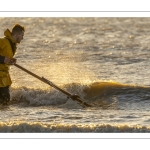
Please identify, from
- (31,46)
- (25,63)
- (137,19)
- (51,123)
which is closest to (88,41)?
(31,46)

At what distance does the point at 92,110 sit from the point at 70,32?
47.0ft

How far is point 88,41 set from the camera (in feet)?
77.4

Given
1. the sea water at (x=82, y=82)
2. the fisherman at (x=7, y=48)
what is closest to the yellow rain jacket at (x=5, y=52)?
the fisherman at (x=7, y=48)

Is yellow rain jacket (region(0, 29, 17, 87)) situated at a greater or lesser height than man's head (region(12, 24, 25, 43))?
lesser

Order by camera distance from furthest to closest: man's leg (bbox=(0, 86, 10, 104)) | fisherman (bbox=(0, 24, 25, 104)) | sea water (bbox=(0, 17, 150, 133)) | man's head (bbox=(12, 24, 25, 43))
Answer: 1. man's leg (bbox=(0, 86, 10, 104))
2. man's head (bbox=(12, 24, 25, 43))
3. fisherman (bbox=(0, 24, 25, 104))
4. sea water (bbox=(0, 17, 150, 133))

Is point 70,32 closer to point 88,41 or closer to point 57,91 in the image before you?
point 88,41

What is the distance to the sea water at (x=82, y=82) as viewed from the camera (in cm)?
1122

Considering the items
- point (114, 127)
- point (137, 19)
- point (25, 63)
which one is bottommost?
point (114, 127)

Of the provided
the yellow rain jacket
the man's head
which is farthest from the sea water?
the man's head

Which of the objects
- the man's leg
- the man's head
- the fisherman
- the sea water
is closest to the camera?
the sea water

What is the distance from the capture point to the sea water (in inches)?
442

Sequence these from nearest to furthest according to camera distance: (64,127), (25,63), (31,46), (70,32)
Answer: (64,127) → (25,63) → (31,46) → (70,32)

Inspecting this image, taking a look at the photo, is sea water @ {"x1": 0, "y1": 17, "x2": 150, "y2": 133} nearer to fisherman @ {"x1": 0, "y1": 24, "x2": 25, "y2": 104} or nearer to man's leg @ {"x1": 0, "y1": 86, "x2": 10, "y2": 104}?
man's leg @ {"x1": 0, "y1": 86, "x2": 10, "y2": 104}

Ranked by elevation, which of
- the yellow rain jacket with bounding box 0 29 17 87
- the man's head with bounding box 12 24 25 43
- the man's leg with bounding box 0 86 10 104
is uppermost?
the man's head with bounding box 12 24 25 43
